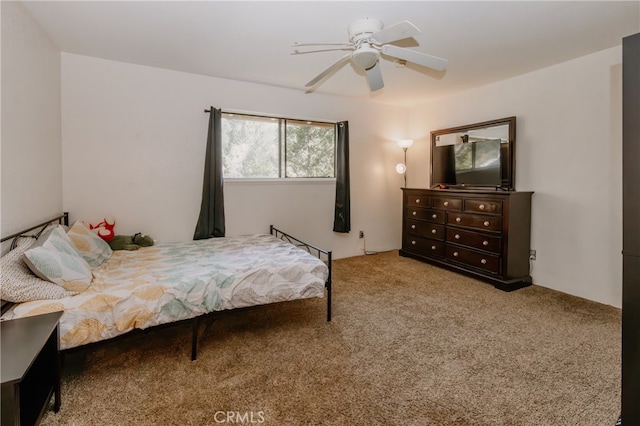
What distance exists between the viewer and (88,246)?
8.32ft

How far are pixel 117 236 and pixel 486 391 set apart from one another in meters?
3.46

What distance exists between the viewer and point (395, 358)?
2.10 metres

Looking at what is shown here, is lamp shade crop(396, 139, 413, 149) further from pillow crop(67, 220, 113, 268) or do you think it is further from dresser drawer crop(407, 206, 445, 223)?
pillow crop(67, 220, 113, 268)

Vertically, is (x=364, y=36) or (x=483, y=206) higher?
(x=364, y=36)

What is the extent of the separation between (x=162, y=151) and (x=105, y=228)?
101 centimetres

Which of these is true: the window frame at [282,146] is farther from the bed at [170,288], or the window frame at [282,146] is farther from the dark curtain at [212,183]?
the bed at [170,288]

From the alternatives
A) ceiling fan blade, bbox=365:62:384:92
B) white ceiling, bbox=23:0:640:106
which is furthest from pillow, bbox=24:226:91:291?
ceiling fan blade, bbox=365:62:384:92

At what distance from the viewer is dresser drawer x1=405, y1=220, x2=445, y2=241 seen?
13.6 feet

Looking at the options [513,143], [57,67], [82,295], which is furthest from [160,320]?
[513,143]

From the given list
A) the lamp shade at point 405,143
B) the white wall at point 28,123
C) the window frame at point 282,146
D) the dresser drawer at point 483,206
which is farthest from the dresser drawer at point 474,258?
the white wall at point 28,123

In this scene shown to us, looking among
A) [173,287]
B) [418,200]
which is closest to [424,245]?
[418,200]

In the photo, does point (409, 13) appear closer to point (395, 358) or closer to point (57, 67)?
point (395, 358)

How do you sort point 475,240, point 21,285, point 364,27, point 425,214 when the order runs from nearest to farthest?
point 21,285 → point 364,27 → point 475,240 → point 425,214

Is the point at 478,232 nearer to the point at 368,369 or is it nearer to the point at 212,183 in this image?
the point at 368,369
